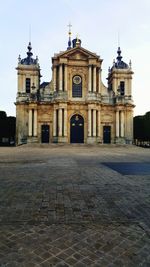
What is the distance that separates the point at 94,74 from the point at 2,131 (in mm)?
20699

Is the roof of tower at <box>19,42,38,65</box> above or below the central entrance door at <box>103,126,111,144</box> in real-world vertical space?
above

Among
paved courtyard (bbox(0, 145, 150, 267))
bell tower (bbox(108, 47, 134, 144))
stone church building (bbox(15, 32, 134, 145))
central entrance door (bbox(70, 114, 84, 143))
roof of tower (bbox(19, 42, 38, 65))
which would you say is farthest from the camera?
roof of tower (bbox(19, 42, 38, 65))

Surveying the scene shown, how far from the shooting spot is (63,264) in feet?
8.37

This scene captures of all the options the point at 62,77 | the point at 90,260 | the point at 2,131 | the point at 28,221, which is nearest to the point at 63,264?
the point at 90,260

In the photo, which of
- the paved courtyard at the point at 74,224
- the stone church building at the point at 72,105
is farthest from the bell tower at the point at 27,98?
the paved courtyard at the point at 74,224

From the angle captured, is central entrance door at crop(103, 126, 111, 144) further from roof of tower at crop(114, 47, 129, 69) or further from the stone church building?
roof of tower at crop(114, 47, 129, 69)

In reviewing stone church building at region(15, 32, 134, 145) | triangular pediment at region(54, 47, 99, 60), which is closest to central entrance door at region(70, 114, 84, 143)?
stone church building at region(15, 32, 134, 145)

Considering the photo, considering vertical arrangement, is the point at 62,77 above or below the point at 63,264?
above

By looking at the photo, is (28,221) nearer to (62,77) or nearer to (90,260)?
(90,260)

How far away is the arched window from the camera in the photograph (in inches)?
1537

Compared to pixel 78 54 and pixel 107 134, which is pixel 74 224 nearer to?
pixel 107 134

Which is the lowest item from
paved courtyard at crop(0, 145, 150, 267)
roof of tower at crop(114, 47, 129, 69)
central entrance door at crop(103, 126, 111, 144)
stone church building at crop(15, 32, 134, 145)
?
paved courtyard at crop(0, 145, 150, 267)

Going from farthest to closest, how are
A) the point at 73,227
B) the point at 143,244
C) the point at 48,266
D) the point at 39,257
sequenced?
the point at 73,227 → the point at 143,244 → the point at 39,257 → the point at 48,266

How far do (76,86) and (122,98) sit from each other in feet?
28.1
